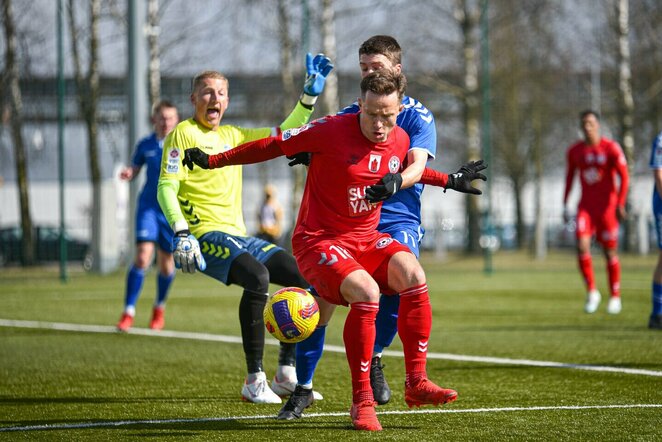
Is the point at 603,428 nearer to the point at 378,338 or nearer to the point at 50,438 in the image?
the point at 378,338

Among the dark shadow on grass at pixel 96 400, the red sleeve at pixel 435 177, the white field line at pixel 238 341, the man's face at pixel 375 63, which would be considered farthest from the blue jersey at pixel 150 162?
the red sleeve at pixel 435 177

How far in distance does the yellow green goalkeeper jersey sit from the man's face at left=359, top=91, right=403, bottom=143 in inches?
58.7

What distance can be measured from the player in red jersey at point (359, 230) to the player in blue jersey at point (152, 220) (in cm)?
510

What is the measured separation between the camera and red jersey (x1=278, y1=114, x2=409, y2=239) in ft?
19.0

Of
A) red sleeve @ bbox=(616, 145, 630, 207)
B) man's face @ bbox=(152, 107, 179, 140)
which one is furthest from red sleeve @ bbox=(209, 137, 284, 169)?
red sleeve @ bbox=(616, 145, 630, 207)

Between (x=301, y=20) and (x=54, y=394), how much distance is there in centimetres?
1715

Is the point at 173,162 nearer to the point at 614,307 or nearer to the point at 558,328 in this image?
the point at 558,328

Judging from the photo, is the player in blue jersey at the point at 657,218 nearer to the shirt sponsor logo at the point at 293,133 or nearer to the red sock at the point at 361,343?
the shirt sponsor logo at the point at 293,133

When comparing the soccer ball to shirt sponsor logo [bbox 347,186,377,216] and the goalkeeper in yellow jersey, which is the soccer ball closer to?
shirt sponsor logo [bbox 347,186,377,216]

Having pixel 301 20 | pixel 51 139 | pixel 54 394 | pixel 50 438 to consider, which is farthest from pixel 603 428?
pixel 51 139

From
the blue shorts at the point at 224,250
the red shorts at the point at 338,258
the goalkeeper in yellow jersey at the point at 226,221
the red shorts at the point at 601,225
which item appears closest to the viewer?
the red shorts at the point at 338,258

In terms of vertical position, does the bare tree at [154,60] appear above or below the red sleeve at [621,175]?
above

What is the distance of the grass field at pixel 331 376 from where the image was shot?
219 inches

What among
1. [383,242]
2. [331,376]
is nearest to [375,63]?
[383,242]
